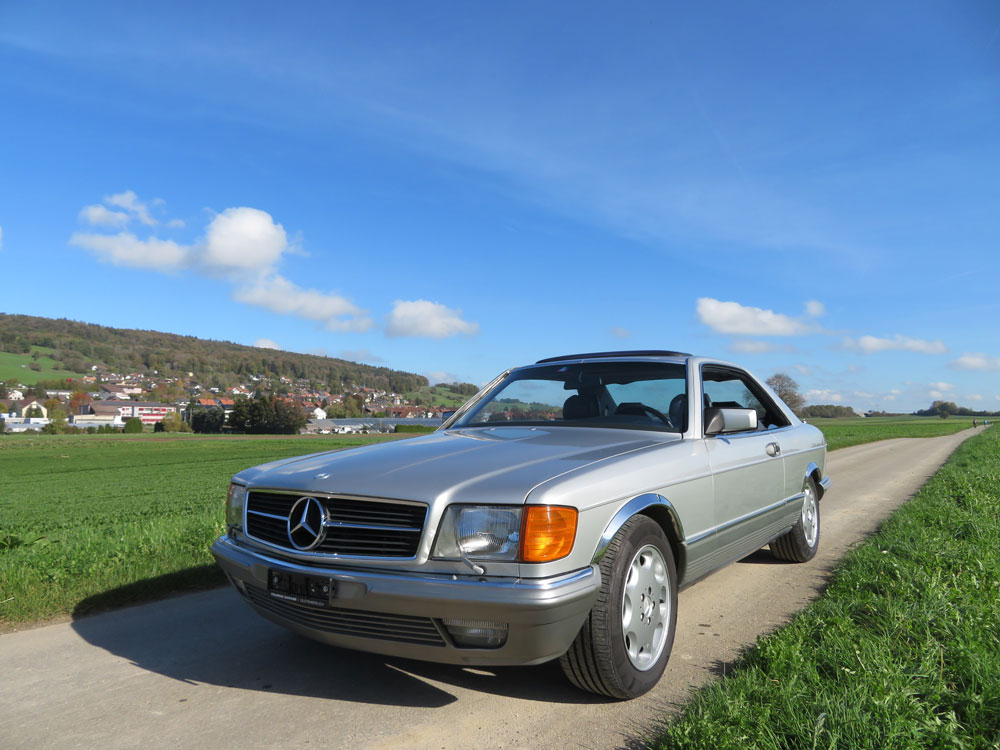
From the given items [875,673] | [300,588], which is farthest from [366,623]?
[875,673]

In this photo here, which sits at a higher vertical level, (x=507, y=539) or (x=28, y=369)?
(x=28, y=369)

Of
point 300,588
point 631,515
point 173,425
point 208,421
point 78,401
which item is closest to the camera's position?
point 300,588

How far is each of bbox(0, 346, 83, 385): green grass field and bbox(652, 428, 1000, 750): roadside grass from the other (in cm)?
16188

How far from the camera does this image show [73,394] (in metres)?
136

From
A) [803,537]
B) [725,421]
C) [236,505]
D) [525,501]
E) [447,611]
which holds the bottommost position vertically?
[803,537]

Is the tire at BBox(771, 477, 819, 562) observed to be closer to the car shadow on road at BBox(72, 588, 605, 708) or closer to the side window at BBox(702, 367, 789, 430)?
the side window at BBox(702, 367, 789, 430)

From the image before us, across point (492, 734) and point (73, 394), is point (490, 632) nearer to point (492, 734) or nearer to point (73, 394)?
point (492, 734)

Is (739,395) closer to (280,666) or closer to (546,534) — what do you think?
(546,534)

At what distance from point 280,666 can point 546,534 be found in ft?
5.60

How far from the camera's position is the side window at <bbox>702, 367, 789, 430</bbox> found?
4.81 meters

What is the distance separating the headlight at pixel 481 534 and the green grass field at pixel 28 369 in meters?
161

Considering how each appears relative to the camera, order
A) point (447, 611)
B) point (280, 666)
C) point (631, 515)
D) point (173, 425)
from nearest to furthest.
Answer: point (447, 611) < point (631, 515) < point (280, 666) < point (173, 425)

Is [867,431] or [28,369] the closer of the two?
[867,431]

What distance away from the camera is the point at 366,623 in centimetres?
273
